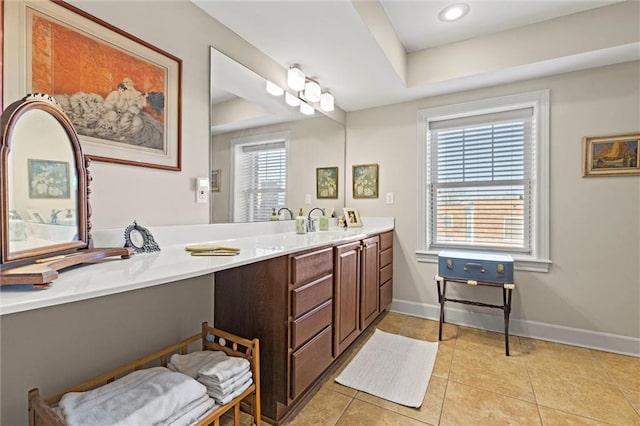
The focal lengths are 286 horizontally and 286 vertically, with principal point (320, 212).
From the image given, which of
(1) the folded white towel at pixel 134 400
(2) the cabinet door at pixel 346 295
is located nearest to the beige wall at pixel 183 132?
(1) the folded white towel at pixel 134 400

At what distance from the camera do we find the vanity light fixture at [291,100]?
91.8 inches

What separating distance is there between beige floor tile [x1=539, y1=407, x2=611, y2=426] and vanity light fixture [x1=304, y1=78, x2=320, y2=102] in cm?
257

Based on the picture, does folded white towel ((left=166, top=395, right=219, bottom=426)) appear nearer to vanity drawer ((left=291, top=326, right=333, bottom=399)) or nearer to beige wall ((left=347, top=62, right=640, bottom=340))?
vanity drawer ((left=291, top=326, right=333, bottom=399))

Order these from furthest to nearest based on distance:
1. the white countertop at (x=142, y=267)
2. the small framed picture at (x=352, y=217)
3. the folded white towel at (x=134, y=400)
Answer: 1. the small framed picture at (x=352, y=217)
2. the folded white towel at (x=134, y=400)
3. the white countertop at (x=142, y=267)

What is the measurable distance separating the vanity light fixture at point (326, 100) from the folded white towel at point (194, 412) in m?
2.36

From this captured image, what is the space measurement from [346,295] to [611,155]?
2.31m

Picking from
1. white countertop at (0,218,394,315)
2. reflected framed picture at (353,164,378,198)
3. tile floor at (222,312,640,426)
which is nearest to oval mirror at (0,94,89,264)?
white countertop at (0,218,394,315)

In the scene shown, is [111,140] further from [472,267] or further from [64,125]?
[472,267]

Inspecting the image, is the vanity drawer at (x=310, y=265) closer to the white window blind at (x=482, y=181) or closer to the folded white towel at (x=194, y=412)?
the folded white towel at (x=194, y=412)

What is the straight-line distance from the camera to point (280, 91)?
2.24 metres

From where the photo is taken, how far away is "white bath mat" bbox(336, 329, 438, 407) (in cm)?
170

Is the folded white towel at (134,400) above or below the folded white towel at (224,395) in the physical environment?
above

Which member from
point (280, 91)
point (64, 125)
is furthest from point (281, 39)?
point (64, 125)

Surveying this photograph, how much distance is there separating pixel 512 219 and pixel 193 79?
279cm
